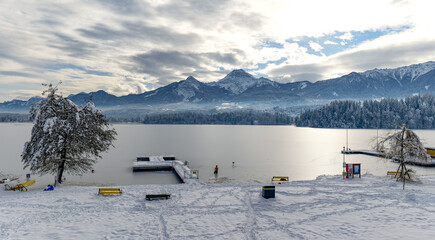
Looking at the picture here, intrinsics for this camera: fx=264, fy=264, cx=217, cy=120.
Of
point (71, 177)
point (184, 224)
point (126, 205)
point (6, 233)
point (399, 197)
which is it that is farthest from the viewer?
point (71, 177)

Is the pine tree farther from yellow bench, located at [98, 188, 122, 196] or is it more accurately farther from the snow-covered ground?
yellow bench, located at [98, 188, 122, 196]

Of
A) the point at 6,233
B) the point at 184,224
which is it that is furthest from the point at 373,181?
the point at 6,233

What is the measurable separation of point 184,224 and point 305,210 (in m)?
10.3

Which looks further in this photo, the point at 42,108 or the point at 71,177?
the point at 71,177

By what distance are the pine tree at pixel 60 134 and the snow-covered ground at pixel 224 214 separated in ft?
18.5

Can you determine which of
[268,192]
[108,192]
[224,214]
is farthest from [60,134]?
[268,192]

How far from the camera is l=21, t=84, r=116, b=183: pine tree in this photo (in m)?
31.6

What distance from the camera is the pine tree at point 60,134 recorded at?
31578mm

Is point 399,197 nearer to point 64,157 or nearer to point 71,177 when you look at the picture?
point 64,157

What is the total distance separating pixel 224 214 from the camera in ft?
69.2

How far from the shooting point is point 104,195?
26812mm

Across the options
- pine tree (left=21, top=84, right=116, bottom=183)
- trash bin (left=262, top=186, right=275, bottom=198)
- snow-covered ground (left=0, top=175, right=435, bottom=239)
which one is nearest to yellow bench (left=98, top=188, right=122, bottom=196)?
snow-covered ground (left=0, top=175, right=435, bottom=239)

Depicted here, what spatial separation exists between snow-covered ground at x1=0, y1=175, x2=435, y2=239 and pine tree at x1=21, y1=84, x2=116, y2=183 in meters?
5.64

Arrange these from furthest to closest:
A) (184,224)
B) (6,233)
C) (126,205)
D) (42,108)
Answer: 1. (42,108)
2. (126,205)
3. (184,224)
4. (6,233)
